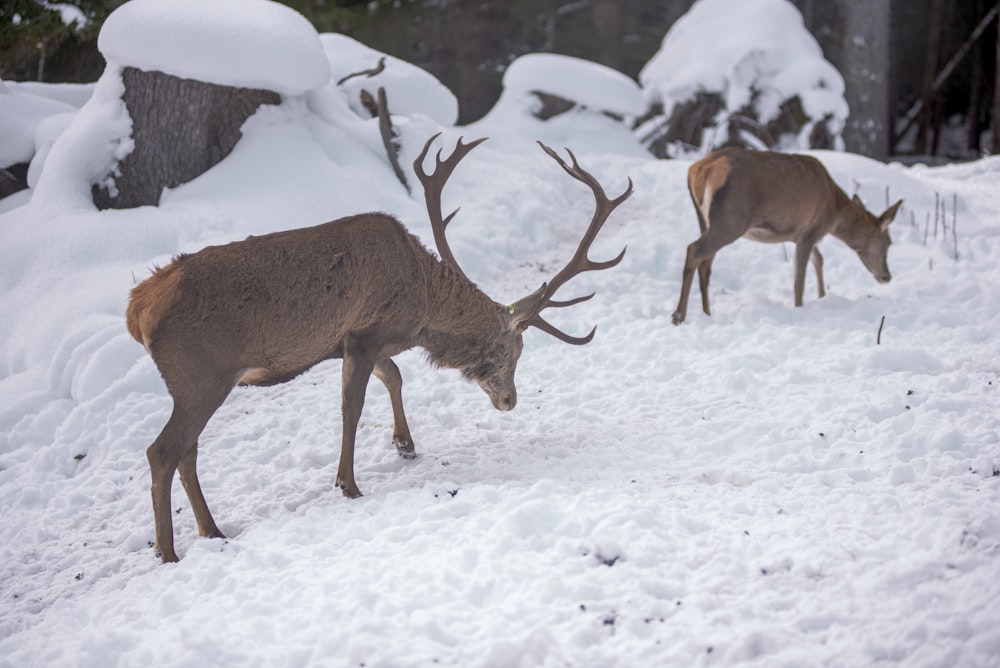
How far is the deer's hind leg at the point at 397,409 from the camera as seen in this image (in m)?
5.13

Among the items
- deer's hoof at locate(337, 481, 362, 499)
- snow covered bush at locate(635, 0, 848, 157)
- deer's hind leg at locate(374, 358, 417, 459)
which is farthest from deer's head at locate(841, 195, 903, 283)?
deer's hoof at locate(337, 481, 362, 499)

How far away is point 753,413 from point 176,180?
18.2 feet

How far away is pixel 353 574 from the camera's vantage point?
353 centimetres

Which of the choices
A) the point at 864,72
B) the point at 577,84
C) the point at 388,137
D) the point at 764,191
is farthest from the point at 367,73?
the point at 864,72

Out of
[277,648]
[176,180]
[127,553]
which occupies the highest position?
[176,180]

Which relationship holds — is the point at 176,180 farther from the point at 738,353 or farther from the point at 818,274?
the point at 818,274

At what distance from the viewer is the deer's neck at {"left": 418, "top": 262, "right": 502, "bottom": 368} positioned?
5062 millimetres

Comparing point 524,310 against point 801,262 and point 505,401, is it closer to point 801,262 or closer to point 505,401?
point 505,401

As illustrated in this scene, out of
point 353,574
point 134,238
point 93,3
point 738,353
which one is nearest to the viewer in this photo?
point 353,574


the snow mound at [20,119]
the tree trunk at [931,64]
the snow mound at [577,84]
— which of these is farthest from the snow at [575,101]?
the tree trunk at [931,64]

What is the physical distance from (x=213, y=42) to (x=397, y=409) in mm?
4075

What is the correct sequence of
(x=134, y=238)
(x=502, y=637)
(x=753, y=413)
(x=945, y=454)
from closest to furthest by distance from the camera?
(x=502, y=637), (x=945, y=454), (x=753, y=413), (x=134, y=238)

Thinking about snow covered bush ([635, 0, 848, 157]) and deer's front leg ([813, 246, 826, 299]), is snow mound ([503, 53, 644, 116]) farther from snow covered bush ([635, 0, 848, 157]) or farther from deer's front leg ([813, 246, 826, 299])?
deer's front leg ([813, 246, 826, 299])

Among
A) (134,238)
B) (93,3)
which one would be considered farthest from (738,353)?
(93,3)
